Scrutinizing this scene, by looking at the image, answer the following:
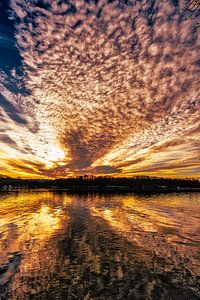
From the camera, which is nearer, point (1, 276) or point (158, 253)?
point (1, 276)

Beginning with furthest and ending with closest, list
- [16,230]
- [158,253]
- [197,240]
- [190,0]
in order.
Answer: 1. [16,230]
2. [197,240]
3. [158,253]
4. [190,0]

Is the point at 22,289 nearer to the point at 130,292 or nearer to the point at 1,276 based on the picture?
the point at 1,276

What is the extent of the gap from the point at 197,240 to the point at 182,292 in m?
11.6

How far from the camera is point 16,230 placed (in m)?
24.8

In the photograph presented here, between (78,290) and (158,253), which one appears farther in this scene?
(158,253)

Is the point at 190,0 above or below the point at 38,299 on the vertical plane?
above

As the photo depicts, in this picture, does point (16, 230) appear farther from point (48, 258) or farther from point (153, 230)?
point (153, 230)

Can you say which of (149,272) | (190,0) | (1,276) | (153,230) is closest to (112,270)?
(149,272)

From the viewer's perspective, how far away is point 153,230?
2514 centimetres

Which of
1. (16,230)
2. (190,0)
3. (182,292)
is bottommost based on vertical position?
(182,292)

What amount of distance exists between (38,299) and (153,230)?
18440mm

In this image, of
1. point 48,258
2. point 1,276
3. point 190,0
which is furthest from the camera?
point 48,258

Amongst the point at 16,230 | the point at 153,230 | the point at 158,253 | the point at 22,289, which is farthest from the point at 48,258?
the point at 153,230

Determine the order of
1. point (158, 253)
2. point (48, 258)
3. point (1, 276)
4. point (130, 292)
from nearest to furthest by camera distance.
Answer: point (130, 292)
point (1, 276)
point (48, 258)
point (158, 253)
